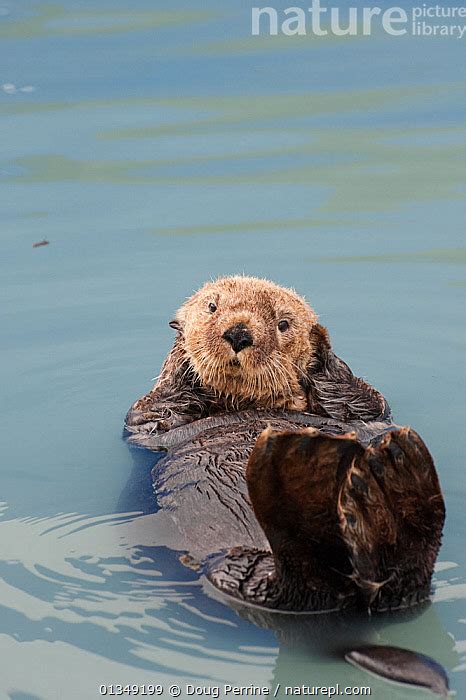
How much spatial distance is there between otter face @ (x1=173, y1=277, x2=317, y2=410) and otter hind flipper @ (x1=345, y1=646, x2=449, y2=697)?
1586 mm

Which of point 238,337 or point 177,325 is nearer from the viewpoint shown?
point 238,337

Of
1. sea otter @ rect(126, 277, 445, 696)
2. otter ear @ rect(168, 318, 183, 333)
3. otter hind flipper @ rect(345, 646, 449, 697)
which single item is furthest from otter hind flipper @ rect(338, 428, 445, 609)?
otter ear @ rect(168, 318, 183, 333)

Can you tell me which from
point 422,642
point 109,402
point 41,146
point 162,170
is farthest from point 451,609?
point 41,146

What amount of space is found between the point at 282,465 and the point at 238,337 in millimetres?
1371

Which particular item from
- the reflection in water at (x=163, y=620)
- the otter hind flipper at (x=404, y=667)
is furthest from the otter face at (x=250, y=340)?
the otter hind flipper at (x=404, y=667)

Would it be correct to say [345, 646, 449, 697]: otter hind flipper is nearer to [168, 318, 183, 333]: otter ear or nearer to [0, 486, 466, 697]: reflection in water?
[0, 486, 466, 697]: reflection in water

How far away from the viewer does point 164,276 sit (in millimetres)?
6148

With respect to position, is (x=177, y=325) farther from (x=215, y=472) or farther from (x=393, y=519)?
(x=393, y=519)

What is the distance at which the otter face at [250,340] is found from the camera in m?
4.15

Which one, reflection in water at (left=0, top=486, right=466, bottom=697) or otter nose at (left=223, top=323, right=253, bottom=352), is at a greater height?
otter nose at (left=223, top=323, right=253, bottom=352)

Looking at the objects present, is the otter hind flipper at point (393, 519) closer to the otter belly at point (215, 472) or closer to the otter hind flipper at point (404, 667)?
the otter hind flipper at point (404, 667)

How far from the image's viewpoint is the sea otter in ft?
9.23

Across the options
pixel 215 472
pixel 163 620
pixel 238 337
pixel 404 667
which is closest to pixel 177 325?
pixel 238 337

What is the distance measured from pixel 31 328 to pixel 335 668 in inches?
124
